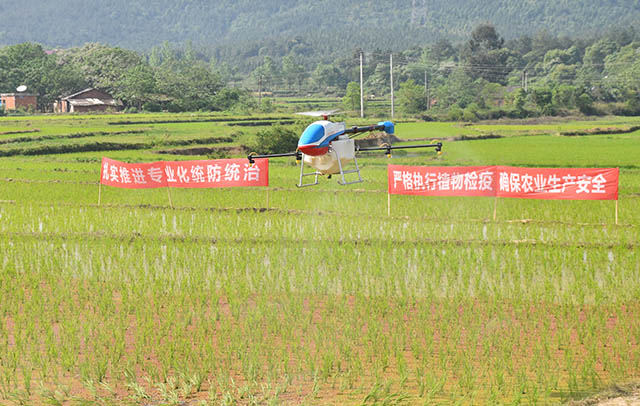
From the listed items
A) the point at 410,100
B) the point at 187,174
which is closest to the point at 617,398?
the point at 187,174

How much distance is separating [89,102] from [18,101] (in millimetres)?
5325

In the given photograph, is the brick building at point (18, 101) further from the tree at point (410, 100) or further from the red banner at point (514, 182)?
the red banner at point (514, 182)

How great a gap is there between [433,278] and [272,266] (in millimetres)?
2150

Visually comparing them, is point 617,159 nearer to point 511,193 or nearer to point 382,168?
point 382,168

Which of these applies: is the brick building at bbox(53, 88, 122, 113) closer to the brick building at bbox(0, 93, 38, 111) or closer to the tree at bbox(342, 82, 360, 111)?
the brick building at bbox(0, 93, 38, 111)

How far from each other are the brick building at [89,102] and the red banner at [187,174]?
4039 centimetres

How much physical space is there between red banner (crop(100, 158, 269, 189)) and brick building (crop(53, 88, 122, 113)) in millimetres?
40387

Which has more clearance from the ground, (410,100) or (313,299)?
(410,100)

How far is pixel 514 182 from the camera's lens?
574 inches

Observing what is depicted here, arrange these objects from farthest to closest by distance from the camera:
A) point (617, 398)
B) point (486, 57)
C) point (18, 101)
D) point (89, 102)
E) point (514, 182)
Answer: point (486, 57) < point (18, 101) < point (89, 102) < point (514, 182) < point (617, 398)

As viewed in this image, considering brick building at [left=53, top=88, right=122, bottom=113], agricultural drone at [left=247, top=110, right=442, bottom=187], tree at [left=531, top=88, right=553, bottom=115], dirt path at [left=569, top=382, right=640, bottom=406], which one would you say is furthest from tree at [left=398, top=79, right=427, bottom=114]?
dirt path at [left=569, top=382, right=640, bottom=406]

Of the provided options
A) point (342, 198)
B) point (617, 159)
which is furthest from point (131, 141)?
point (617, 159)

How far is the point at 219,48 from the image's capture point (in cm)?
17525

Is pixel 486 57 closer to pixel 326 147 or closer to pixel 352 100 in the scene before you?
pixel 352 100
